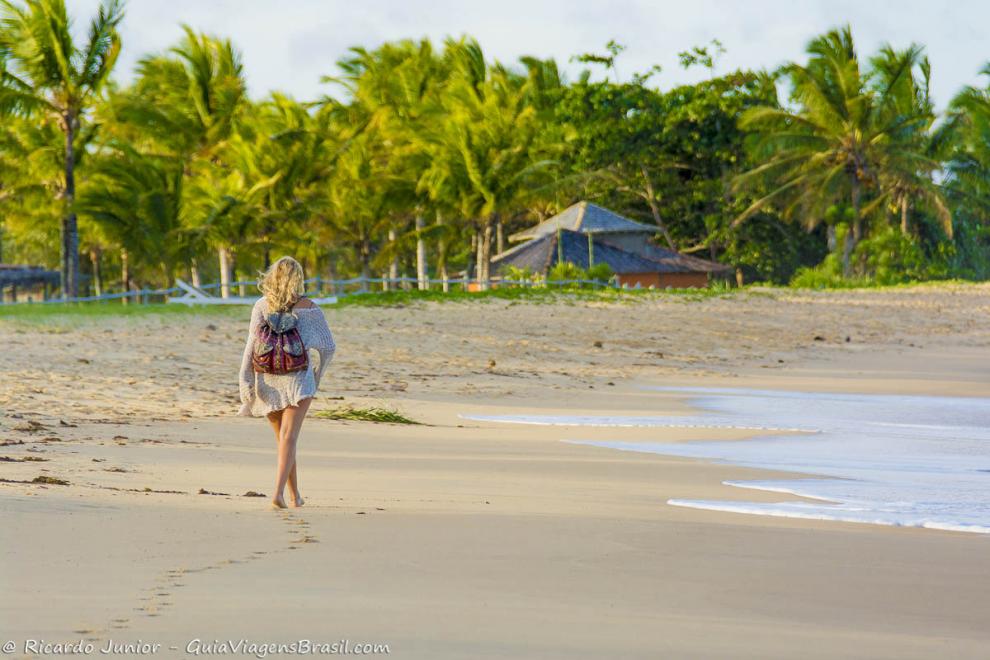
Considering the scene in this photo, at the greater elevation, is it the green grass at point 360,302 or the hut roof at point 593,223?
the hut roof at point 593,223

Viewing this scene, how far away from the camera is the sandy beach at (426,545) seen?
3301 millimetres

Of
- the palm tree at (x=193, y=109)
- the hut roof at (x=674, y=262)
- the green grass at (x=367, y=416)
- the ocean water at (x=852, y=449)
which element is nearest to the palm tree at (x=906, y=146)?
the hut roof at (x=674, y=262)

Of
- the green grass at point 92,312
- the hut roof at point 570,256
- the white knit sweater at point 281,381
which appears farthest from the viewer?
the hut roof at point 570,256

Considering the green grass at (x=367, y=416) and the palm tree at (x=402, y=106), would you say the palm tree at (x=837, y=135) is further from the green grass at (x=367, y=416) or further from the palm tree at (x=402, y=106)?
the green grass at (x=367, y=416)

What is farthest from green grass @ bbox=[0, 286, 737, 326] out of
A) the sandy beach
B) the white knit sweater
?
the white knit sweater

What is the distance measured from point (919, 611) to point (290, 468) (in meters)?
Result: 2.49

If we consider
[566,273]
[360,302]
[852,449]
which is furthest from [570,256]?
[852,449]

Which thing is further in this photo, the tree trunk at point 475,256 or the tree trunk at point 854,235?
the tree trunk at point 475,256

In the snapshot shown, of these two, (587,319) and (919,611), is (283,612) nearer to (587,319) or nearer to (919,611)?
(919,611)

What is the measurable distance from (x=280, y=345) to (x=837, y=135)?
34181 mm

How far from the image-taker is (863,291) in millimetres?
30031

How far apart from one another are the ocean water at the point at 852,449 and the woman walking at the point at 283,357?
175 cm

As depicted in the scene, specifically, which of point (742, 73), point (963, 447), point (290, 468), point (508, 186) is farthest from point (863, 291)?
point (290, 468)

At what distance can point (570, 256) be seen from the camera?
37.4 metres
